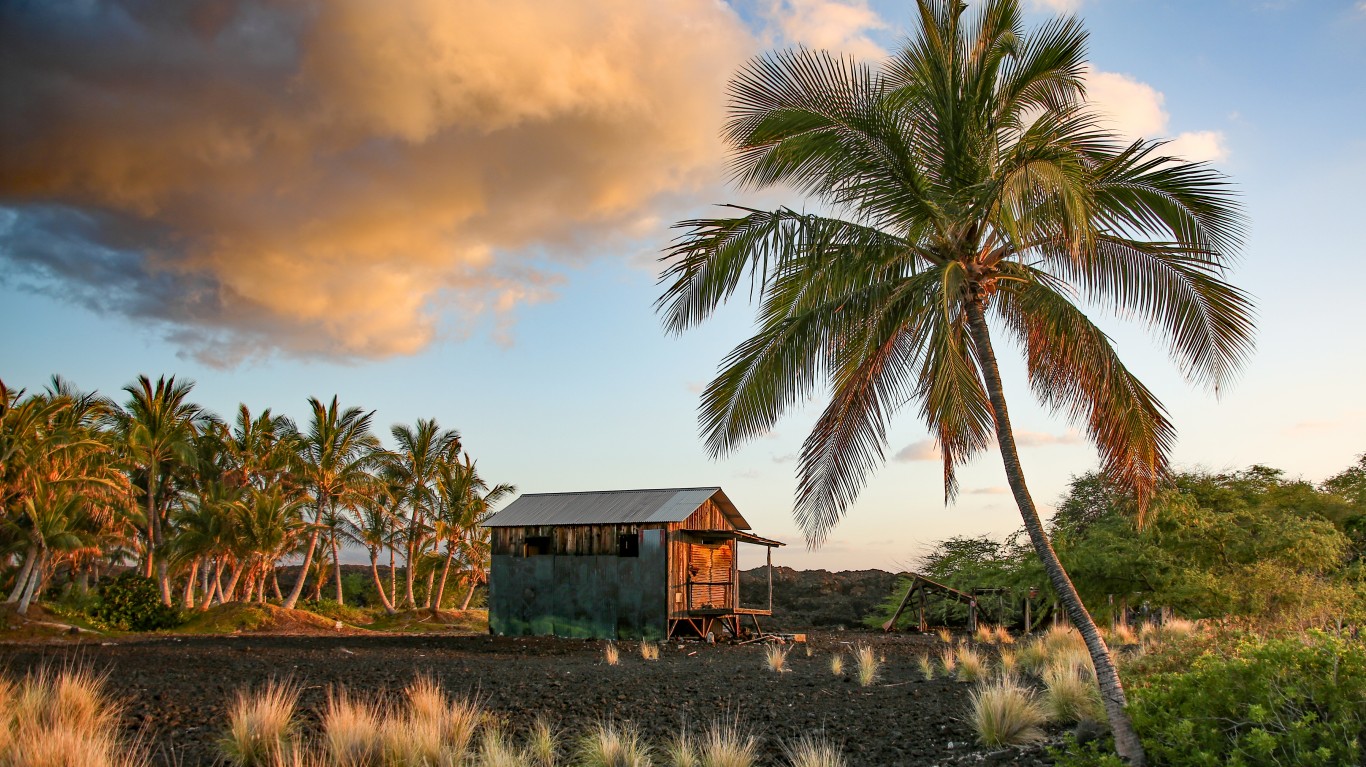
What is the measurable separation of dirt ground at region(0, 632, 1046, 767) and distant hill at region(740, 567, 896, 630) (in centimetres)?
1410

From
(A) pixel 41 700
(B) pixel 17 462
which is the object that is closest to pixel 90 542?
(B) pixel 17 462

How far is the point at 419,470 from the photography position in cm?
3678

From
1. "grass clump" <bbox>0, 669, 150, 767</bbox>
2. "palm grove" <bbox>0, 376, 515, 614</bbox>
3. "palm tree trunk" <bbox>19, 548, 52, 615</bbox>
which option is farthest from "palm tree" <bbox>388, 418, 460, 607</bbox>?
"grass clump" <bbox>0, 669, 150, 767</bbox>

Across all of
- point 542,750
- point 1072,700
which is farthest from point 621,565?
point 542,750

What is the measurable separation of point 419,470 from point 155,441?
33.2 ft

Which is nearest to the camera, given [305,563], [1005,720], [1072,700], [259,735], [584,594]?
[259,735]

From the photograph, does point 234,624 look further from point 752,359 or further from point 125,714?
point 752,359

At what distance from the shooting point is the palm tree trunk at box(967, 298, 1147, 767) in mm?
7559

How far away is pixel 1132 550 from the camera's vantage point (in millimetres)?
21453

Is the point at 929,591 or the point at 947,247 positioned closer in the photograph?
the point at 947,247

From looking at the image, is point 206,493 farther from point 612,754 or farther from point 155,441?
point 612,754

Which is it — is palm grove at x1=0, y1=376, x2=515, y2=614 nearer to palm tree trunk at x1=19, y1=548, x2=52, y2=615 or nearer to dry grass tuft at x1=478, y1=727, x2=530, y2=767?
palm tree trunk at x1=19, y1=548, x2=52, y2=615

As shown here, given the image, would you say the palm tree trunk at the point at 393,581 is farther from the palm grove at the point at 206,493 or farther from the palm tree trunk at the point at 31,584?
the palm tree trunk at the point at 31,584

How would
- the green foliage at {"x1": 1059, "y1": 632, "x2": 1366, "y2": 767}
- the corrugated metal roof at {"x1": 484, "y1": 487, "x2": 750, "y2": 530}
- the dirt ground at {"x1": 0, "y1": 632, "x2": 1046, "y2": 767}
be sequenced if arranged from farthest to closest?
the corrugated metal roof at {"x1": 484, "y1": 487, "x2": 750, "y2": 530}, the dirt ground at {"x1": 0, "y1": 632, "x2": 1046, "y2": 767}, the green foliage at {"x1": 1059, "y1": 632, "x2": 1366, "y2": 767}
